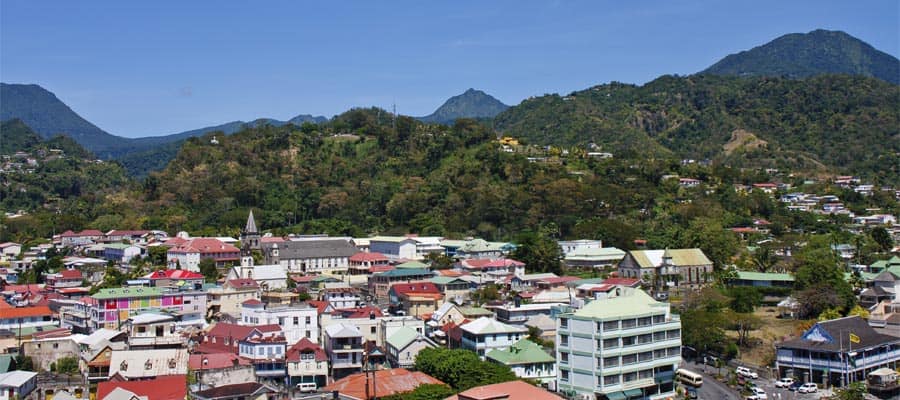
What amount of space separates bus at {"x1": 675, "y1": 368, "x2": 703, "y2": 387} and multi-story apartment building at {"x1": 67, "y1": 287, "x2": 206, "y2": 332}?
20.2 m

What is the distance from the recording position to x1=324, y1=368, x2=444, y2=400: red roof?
87.0ft

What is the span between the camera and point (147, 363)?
93.4 feet

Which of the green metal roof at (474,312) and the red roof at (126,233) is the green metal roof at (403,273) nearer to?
the green metal roof at (474,312)

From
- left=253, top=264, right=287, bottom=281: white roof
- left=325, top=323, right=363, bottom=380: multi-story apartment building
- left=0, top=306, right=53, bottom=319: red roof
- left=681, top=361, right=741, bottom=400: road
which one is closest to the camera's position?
left=681, top=361, right=741, bottom=400: road

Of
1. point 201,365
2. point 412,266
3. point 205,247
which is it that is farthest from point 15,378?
point 412,266

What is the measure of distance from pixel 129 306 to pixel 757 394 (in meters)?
26.0

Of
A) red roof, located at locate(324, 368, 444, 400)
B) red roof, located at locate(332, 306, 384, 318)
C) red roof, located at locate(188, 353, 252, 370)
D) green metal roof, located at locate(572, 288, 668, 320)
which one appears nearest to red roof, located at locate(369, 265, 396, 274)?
red roof, located at locate(332, 306, 384, 318)

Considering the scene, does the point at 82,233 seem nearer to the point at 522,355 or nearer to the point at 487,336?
the point at 487,336

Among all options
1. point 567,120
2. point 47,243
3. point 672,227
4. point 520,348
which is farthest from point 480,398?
point 567,120

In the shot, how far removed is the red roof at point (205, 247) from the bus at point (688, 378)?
99.5 ft

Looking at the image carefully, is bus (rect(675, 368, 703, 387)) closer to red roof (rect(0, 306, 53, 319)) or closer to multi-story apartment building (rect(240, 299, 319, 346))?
multi-story apartment building (rect(240, 299, 319, 346))

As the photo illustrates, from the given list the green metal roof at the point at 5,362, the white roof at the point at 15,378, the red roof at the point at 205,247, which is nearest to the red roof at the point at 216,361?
the white roof at the point at 15,378

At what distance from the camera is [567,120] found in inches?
4658

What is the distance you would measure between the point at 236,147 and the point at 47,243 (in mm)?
25184
